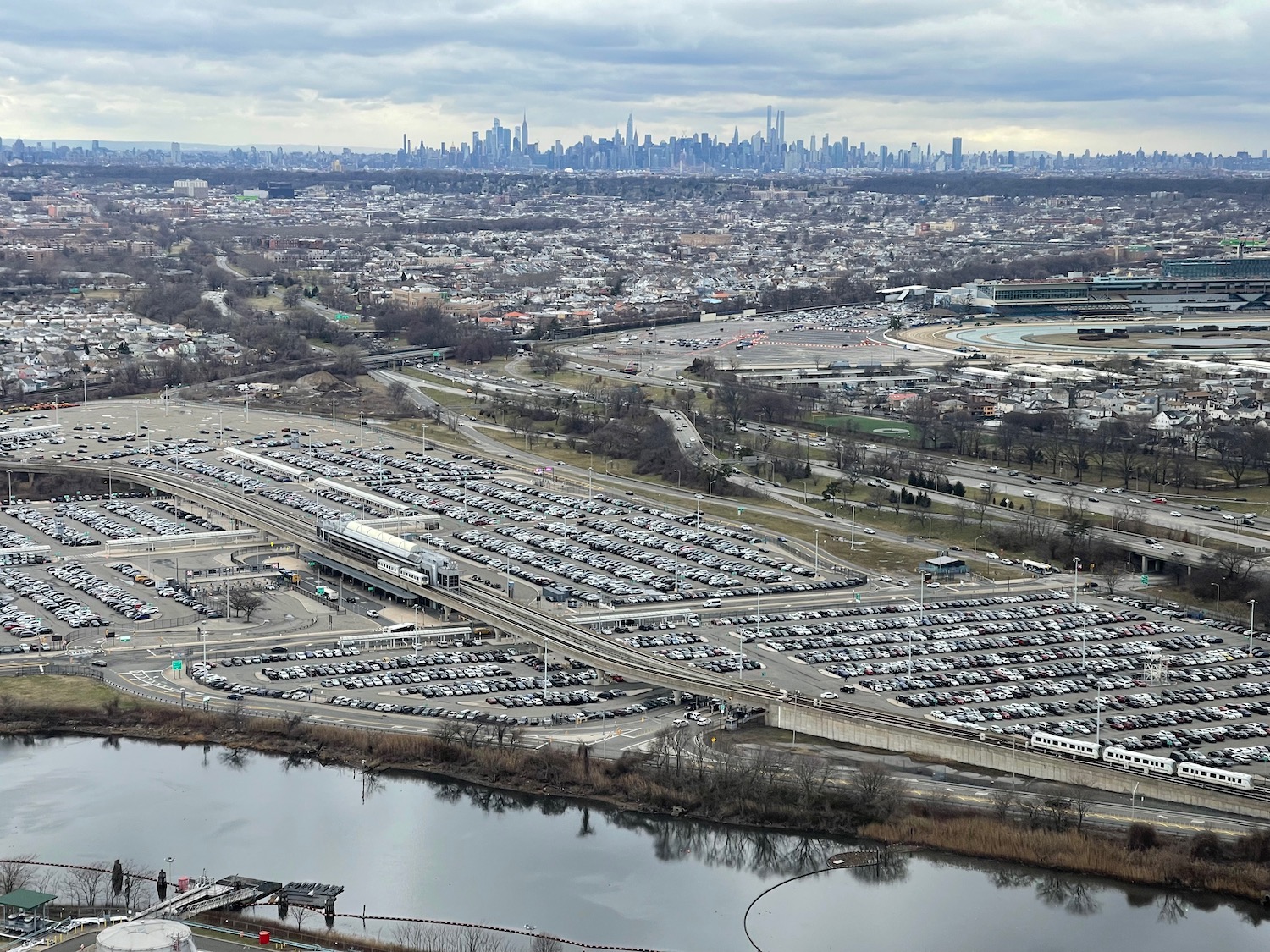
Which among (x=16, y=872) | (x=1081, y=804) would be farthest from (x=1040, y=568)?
(x=16, y=872)

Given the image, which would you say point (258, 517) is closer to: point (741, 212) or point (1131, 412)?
point (1131, 412)

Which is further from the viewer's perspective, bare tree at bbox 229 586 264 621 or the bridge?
bare tree at bbox 229 586 264 621

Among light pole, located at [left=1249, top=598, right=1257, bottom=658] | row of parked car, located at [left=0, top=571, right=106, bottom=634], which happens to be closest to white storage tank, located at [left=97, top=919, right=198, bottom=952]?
row of parked car, located at [left=0, top=571, right=106, bottom=634]

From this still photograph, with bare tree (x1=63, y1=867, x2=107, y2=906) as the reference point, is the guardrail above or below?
above

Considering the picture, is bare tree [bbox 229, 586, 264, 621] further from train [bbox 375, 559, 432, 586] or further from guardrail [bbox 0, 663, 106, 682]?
guardrail [bbox 0, 663, 106, 682]

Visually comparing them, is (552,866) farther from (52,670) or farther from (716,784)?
(52,670)
